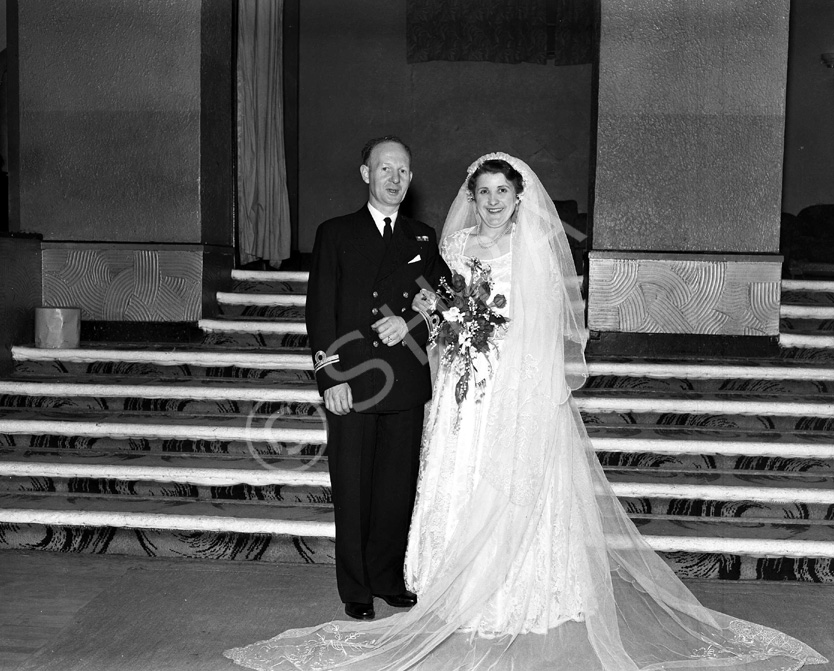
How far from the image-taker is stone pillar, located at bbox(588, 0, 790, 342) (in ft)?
18.5

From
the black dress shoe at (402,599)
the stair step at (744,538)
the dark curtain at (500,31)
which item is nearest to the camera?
the black dress shoe at (402,599)

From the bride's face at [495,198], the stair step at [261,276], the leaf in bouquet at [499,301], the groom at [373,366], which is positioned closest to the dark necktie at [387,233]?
the groom at [373,366]

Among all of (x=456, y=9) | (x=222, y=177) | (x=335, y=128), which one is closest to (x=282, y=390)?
(x=222, y=177)

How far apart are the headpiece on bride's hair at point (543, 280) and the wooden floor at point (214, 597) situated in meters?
1.22

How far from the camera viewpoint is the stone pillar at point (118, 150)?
19.4ft

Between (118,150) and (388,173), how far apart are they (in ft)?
10.8

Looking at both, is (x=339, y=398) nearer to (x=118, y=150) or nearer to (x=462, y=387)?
(x=462, y=387)

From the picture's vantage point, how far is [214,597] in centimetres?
366

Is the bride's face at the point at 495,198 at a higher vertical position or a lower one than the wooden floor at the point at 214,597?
higher

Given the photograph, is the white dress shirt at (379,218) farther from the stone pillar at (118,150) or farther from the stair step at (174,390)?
the stone pillar at (118,150)

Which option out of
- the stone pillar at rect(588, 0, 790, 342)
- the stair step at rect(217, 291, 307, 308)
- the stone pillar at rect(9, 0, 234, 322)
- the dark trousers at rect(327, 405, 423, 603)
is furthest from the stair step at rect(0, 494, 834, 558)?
the stair step at rect(217, 291, 307, 308)

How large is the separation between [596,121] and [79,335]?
3.60 meters

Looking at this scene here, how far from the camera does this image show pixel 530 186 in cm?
342

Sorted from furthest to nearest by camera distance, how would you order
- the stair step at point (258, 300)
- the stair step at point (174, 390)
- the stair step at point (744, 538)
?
1. the stair step at point (258, 300)
2. the stair step at point (174, 390)
3. the stair step at point (744, 538)
